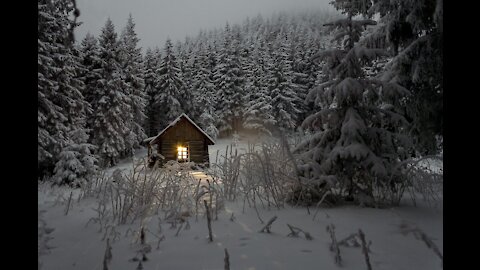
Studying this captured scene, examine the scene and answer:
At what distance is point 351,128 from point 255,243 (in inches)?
107

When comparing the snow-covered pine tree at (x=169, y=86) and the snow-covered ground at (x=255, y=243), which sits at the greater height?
the snow-covered pine tree at (x=169, y=86)

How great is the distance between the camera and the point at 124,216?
4.09m

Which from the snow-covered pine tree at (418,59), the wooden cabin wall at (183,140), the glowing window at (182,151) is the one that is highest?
the snow-covered pine tree at (418,59)

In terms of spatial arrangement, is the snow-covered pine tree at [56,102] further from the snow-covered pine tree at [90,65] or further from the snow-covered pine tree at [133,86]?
the snow-covered pine tree at [133,86]

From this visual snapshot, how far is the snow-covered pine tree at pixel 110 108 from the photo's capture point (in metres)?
21.4

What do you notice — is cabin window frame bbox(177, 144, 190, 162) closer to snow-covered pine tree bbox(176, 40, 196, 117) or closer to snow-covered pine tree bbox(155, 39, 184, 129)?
snow-covered pine tree bbox(155, 39, 184, 129)

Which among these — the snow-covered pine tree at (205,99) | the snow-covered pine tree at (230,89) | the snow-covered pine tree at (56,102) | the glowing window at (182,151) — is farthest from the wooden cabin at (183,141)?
the snow-covered pine tree at (230,89)

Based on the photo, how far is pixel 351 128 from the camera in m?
4.73

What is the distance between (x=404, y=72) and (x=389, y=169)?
198 centimetres

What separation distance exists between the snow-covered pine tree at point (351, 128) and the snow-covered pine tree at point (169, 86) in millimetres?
25266
